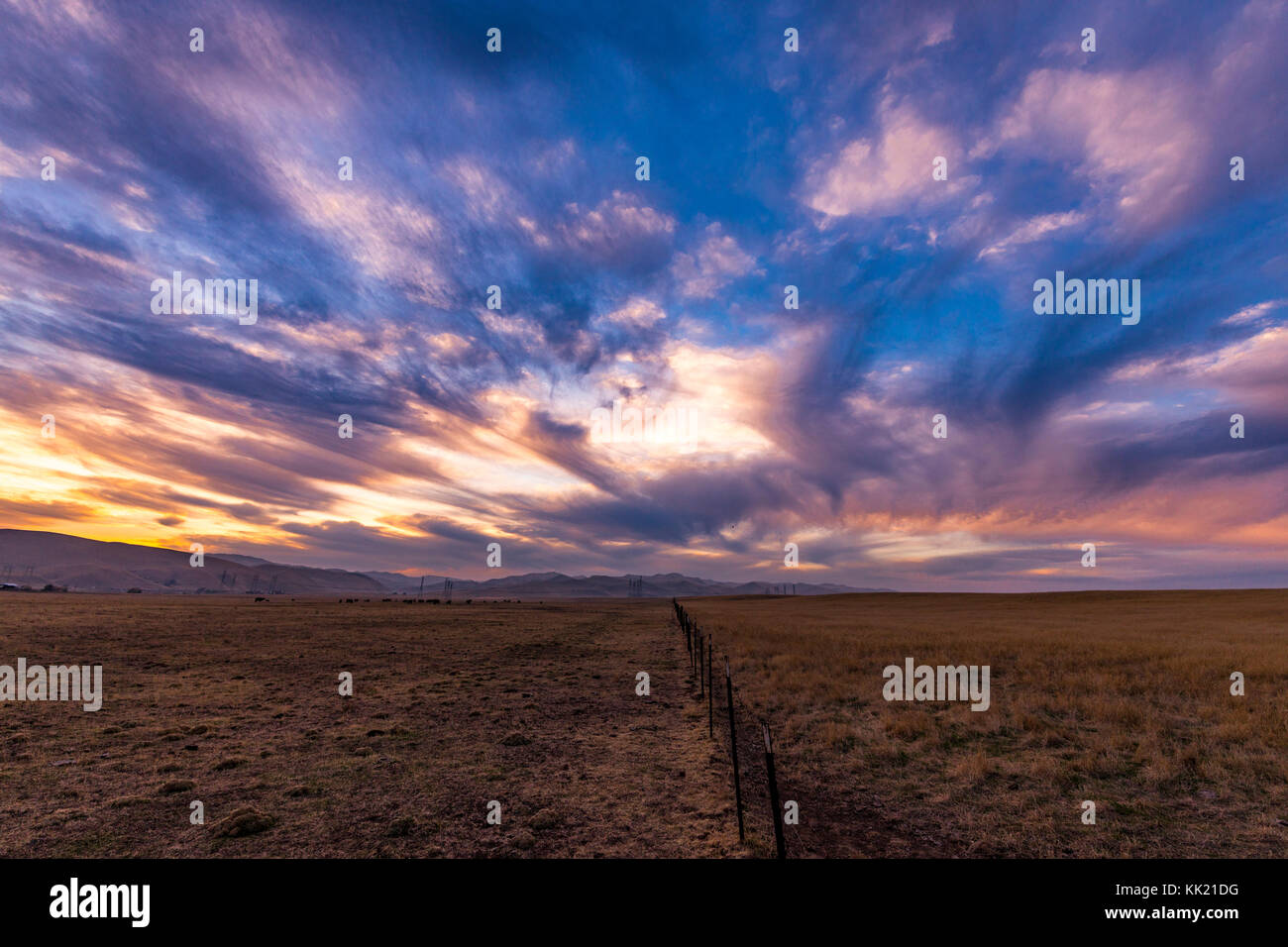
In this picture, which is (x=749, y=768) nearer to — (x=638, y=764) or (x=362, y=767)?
(x=638, y=764)

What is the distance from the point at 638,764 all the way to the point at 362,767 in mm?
5521

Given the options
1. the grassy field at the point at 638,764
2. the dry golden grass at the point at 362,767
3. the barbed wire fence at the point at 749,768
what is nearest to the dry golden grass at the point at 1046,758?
the grassy field at the point at 638,764

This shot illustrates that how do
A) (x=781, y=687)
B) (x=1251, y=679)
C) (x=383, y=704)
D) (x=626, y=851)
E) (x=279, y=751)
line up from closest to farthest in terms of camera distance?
(x=626, y=851)
(x=279, y=751)
(x=383, y=704)
(x=1251, y=679)
(x=781, y=687)

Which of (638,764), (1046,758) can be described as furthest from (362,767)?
(1046,758)

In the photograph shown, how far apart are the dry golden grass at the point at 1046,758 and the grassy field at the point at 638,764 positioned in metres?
0.06

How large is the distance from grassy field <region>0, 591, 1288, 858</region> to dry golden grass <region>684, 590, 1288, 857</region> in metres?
0.06

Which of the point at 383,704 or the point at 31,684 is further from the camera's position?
the point at 31,684

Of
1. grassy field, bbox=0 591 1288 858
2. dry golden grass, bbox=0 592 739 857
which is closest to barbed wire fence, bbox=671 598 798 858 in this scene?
grassy field, bbox=0 591 1288 858

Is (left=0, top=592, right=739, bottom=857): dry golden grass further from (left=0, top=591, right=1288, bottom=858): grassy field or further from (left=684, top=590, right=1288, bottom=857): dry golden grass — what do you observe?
(left=684, top=590, right=1288, bottom=857): dry golden grass

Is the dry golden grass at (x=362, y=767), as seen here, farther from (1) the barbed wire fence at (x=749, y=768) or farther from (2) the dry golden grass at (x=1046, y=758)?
(2) the dry golden grass at (x=1046, y=758)
